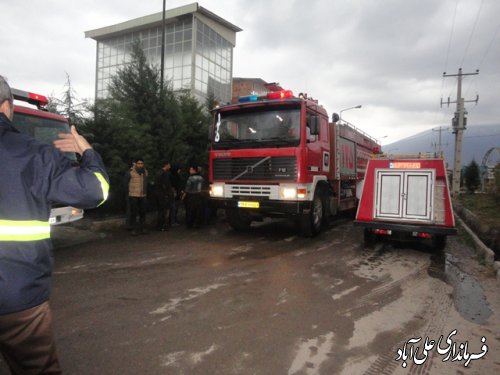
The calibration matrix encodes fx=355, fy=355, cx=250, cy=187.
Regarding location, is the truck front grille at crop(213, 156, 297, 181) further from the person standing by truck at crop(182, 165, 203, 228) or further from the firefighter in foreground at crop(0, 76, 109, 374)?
the firefighter in foreground at crop(0, 76, 109, 374)

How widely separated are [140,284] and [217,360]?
7.66 feet

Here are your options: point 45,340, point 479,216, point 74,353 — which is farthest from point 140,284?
point 479,216

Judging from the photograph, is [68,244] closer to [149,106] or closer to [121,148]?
[121,148]

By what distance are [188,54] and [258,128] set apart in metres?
23.7

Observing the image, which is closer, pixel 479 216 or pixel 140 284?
pixel 140 284

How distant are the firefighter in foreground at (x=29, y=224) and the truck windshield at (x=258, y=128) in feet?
20.4

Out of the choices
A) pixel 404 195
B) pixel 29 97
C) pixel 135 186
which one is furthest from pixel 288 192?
pixel 29 97

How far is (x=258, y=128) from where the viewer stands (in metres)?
8.12

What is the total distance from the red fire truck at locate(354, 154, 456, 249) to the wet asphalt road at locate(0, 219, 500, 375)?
56cm

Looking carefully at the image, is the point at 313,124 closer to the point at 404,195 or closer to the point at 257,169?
the point at 257,169

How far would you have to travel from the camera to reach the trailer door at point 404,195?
24.6ft

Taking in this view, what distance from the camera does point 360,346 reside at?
3406 millimetres

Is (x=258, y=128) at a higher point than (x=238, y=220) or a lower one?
higher

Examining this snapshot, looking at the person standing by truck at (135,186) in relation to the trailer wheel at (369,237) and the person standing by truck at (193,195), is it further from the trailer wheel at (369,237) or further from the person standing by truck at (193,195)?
the trailer wheel at (369,237)
